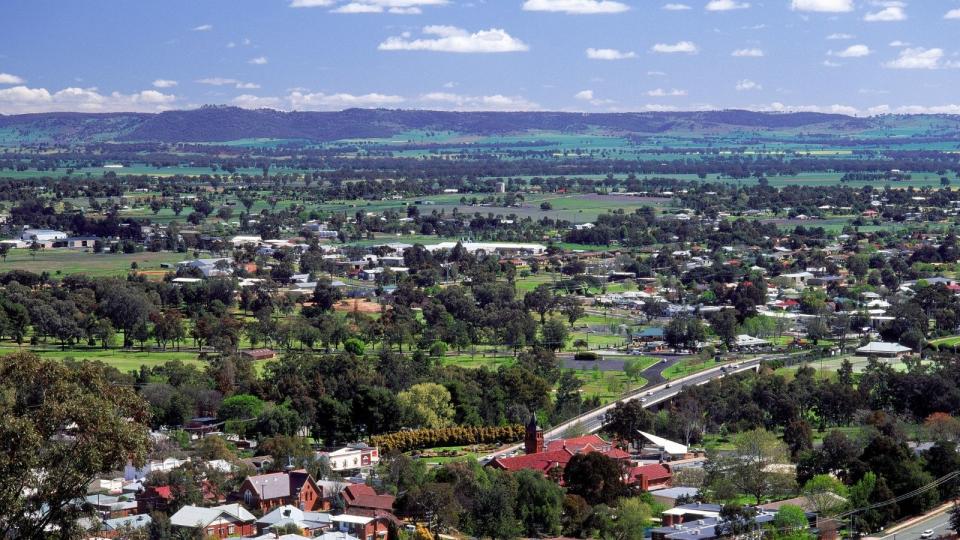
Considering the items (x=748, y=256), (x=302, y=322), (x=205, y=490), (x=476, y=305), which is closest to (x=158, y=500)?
(x=205, y=490)

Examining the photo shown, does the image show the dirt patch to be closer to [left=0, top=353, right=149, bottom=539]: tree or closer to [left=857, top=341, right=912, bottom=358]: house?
[left=857, top=341, right=912, bottom=358]: house

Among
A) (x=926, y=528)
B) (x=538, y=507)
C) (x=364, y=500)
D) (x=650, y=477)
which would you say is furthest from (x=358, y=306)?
(x=926, y=528)

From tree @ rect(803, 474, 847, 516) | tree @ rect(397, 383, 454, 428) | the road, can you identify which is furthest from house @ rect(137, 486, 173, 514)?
the road

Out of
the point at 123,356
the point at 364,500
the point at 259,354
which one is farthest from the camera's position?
the point at 259,354

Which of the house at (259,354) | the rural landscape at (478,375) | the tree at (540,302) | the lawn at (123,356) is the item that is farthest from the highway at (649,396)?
the lawn at (123,356)

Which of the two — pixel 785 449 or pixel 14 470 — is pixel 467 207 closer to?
pixel 785 449

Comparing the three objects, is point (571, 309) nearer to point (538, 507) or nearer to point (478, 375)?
point (478, 375)

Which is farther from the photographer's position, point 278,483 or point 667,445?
point 667,445
